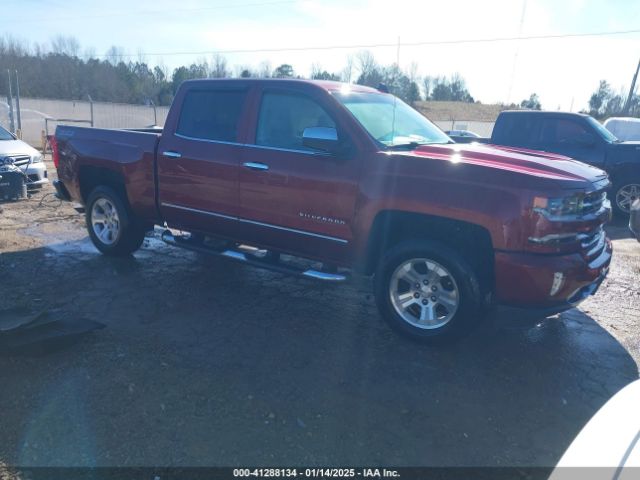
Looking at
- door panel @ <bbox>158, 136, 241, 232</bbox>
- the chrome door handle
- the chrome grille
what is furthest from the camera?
the chrome grille

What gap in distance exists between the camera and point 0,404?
322 centimetres

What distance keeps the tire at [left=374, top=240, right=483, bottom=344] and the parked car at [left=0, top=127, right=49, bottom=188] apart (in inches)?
325

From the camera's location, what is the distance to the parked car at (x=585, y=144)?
9.49 meters

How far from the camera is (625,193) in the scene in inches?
380

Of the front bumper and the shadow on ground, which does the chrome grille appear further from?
the front bumper

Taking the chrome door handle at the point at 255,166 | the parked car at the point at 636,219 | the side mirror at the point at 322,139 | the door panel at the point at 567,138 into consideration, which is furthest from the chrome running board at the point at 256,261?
the door panel at the point at 567,138

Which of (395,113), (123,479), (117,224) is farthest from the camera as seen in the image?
(117,224)

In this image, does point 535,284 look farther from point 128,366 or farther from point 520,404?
point 128,366

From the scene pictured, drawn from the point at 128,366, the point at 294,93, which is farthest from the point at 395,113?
the point at 128,366

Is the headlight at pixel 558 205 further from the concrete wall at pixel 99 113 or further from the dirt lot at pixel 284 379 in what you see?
the concrete wall at pixel 99 113

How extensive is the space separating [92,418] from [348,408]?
1551 millimetres

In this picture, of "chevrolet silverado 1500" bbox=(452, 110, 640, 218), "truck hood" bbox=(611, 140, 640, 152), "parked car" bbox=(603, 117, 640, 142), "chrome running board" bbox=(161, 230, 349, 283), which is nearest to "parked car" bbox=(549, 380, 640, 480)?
"chrome running board" bbox=(161, 230, 349, 283)

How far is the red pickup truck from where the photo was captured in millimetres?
3715

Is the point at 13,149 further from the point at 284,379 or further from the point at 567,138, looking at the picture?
the point at 567,138
